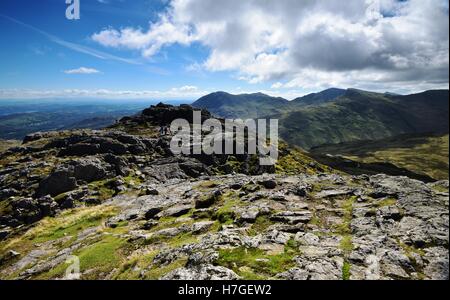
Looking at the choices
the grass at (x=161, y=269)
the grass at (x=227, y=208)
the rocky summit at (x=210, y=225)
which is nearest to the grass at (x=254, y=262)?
the rocky summit at (x=210, y=225)

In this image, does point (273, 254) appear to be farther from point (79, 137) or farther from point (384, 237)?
point (79, 137)

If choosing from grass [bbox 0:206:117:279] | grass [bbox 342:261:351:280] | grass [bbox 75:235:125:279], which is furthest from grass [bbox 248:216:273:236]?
grass [bbox 0:206:117:279]

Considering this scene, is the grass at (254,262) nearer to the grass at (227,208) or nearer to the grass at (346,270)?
the grass at (346,270)

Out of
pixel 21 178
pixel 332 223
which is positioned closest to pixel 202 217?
pixel 332 223

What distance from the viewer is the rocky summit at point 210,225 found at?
24000 millimetres

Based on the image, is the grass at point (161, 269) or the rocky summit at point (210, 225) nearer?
the grass at point (161, 269)

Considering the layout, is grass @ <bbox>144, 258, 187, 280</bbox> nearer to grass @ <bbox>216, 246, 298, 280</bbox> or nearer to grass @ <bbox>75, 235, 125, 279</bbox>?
grass @ <bbox>216, 246, 298, 280</bbox>

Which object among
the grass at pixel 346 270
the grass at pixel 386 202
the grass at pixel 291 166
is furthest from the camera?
the grass at pixel 291 166

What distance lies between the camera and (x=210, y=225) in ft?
121

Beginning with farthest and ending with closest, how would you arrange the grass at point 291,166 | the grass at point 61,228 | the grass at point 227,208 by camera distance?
the grass at point 291,166 → the grass at point 61,228 → the grass at point 227,208

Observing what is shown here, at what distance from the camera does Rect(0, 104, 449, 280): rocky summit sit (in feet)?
78.7

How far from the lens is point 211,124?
5335 inches
